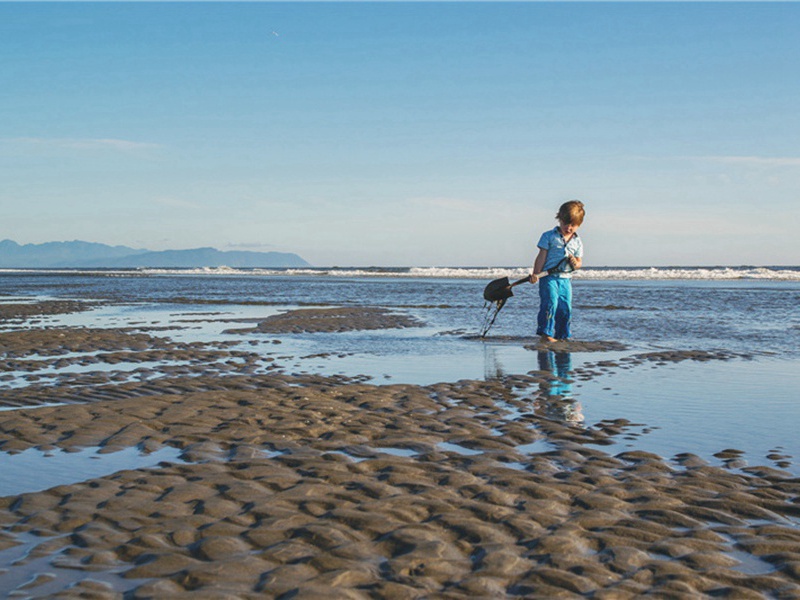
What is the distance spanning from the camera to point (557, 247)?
43.0ft

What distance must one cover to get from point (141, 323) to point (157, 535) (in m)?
16.3

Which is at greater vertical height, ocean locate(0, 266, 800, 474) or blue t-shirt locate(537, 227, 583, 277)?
blue t-shirt locate(537, 227, 583, 277)

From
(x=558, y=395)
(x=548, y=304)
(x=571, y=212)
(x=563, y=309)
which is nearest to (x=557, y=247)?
(x=571, y=212)

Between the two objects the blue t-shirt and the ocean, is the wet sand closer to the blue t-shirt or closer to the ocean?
the ocean

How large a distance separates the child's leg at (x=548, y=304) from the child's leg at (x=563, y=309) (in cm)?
10

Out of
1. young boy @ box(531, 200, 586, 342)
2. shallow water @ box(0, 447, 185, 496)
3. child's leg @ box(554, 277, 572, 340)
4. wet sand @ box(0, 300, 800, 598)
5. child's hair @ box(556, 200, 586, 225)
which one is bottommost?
shallow water @ box(0, 447, 185, 496)

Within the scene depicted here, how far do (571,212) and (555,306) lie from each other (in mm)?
1836

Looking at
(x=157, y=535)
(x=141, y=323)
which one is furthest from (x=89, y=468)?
(x=141, y=323)

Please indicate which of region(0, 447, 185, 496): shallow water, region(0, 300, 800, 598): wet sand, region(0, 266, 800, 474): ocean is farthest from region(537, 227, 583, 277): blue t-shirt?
region(0, 447, 185, 496): shallow water

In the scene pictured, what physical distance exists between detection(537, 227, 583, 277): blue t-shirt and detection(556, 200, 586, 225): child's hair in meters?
0.28

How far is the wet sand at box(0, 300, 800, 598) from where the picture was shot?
3.54 m

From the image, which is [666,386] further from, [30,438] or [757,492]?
[30,438]

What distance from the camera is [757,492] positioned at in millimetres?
4883

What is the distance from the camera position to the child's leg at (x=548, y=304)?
1319 centimetres
